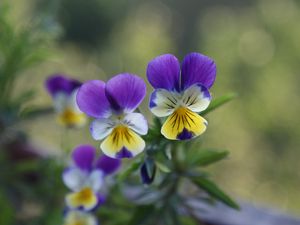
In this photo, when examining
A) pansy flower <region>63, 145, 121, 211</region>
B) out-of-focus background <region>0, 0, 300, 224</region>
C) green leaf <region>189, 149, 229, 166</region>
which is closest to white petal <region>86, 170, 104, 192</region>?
pansy flower <region>63, 145, 121, 211</region>

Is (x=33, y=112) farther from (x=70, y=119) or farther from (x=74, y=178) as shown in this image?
(x=74, y=178)

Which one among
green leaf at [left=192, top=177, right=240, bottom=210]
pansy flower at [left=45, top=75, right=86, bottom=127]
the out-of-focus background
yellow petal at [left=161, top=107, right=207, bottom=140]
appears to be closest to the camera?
yellow petal at [left=161, top=107, right=207, bottom=140]

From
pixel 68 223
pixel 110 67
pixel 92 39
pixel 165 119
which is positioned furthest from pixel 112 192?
pixel 92 39

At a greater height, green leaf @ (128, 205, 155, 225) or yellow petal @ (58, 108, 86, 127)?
yellow petal @ (58, 108, 86, 127)

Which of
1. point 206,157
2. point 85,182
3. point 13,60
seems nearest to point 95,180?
point 85,182

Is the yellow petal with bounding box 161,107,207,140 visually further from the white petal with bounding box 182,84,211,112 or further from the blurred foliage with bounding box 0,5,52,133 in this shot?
the blurred foliage with bounding box 0,5,52,133

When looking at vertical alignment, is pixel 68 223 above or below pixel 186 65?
below

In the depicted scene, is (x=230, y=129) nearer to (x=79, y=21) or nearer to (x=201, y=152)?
(x=201, y=152)
